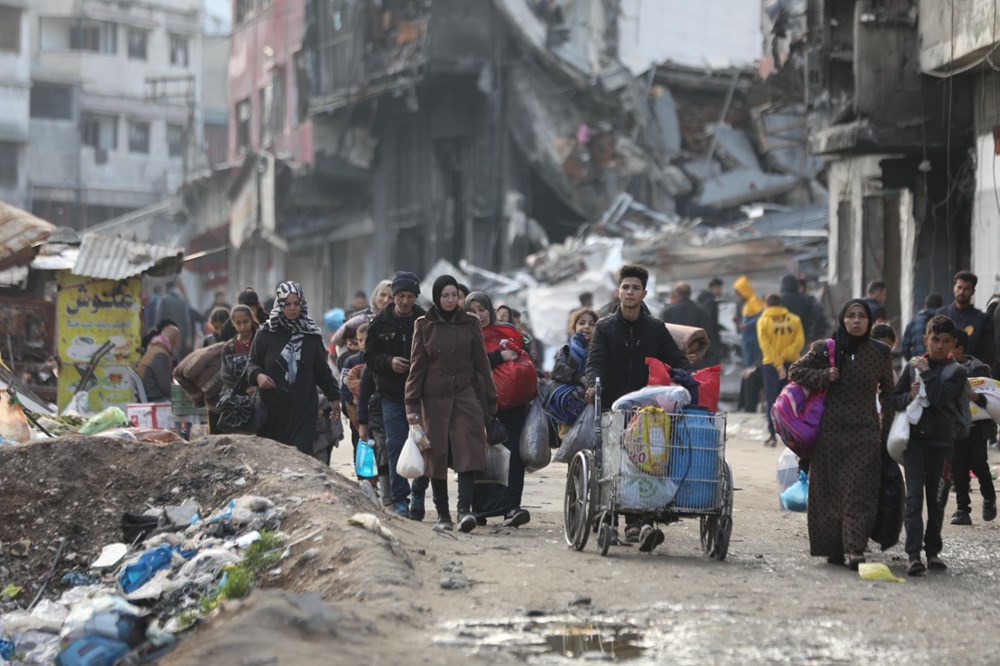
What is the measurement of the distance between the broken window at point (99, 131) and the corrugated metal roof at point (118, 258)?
159 feet

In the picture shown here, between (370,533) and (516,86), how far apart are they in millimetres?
26602

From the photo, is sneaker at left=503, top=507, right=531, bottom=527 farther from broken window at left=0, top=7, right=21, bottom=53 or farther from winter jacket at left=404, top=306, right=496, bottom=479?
broken window at left=0, top=7, right=21, bottom=53

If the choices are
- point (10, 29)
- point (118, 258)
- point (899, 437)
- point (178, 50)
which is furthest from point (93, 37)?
point (899, 437)

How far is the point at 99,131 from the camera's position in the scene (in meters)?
65.9

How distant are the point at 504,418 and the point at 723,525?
104 inches

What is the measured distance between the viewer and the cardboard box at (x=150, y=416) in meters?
15.1

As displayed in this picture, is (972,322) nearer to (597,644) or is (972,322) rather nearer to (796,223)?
(597,644)

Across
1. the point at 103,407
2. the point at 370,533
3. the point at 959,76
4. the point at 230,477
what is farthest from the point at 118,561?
the point at 959,76

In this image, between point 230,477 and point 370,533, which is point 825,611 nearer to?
point 370,533

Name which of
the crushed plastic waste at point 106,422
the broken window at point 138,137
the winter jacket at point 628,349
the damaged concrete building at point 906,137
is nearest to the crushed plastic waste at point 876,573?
the winter jacket at point 628,349

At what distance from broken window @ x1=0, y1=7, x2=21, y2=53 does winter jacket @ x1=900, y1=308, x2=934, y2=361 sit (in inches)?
2053

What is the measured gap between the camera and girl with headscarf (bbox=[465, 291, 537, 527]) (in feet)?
37.3

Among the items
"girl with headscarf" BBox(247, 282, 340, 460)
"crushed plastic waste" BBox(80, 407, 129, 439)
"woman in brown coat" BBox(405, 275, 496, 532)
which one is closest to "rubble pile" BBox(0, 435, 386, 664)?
"girl with headscarf" BBox(247, 282, 340, 460)

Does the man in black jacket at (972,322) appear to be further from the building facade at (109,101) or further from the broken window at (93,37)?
the broken window at (93,37)
